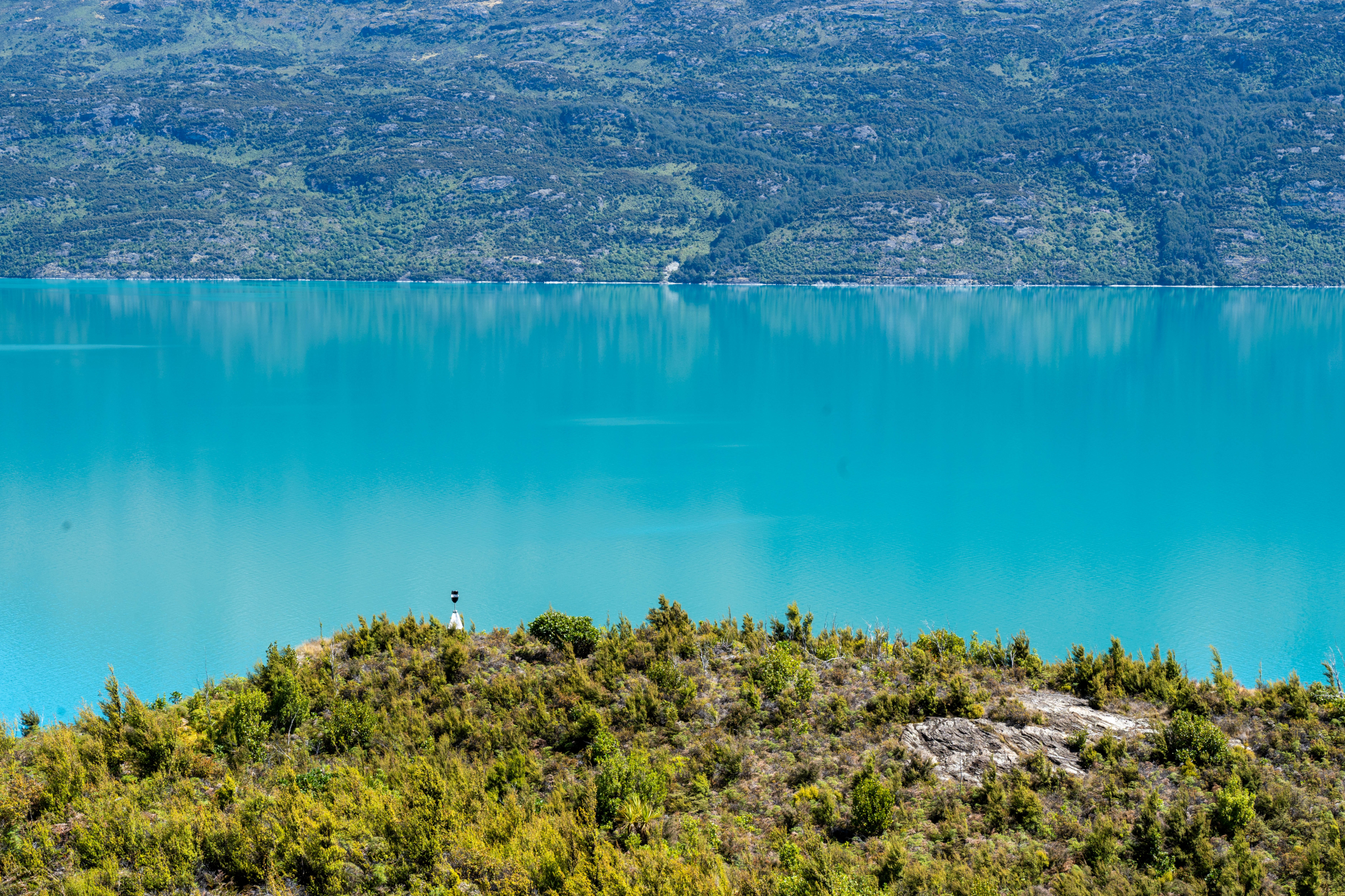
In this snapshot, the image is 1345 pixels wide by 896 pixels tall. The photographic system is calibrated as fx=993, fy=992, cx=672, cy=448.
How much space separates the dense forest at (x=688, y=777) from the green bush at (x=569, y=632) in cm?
5

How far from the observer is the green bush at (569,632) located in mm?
15023

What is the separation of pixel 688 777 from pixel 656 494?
20682mm

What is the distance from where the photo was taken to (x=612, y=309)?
369 feet

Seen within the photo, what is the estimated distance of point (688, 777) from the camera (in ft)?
36.9

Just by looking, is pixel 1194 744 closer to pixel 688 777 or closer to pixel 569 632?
pixel 688 777

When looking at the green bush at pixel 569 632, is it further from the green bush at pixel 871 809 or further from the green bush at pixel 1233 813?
the green bush at pixel 1233 813

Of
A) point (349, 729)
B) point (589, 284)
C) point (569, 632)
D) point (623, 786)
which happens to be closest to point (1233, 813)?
point (623, 786)

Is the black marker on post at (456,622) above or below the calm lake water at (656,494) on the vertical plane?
above

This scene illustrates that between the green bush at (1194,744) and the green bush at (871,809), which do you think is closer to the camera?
the green bush at (871,809)

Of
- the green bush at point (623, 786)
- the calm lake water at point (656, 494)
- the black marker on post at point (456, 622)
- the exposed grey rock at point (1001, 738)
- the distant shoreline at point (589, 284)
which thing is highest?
the distant shoreline at point (589, 284)

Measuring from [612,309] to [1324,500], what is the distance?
286 feet

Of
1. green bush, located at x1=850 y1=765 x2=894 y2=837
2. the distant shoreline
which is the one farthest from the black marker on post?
the distant shoreline

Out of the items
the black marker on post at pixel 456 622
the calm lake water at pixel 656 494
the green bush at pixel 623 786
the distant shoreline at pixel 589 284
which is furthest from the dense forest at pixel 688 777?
the distant shoreline at pixel 589 284

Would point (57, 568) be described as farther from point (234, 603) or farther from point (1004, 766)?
point (1004, 766)
